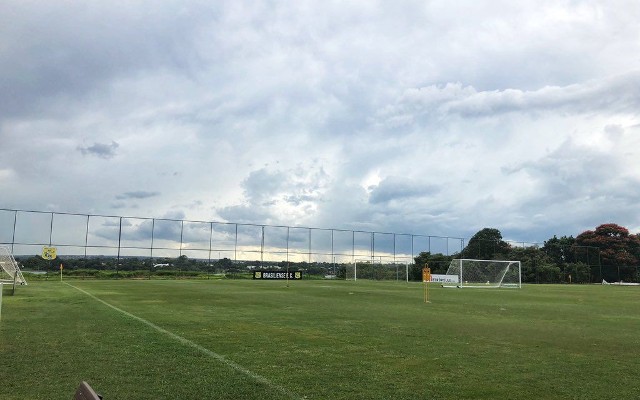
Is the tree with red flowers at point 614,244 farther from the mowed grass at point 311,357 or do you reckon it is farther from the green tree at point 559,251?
the mowed grass at point 311,357

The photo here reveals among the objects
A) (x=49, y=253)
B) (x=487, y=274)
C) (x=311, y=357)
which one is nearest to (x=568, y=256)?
(x=487, y=274)

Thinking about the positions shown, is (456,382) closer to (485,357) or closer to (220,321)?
(485,357)

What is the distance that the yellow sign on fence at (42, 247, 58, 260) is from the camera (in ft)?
175

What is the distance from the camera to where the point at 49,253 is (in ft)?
176

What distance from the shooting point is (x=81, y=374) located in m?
7.24

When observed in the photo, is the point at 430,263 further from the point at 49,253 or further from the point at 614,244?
the point at 49,253

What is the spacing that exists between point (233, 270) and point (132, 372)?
58084 mm

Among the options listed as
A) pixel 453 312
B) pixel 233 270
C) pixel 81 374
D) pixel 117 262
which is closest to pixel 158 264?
pixel 117 262

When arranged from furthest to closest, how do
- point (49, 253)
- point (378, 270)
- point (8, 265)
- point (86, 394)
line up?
1. point (378, 270)
2. point (49, 253)
3. point (8, 265)
4. point (86, 394)

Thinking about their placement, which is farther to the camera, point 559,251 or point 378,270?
point 559,251

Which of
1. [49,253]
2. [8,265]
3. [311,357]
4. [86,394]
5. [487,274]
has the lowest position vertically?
[311,357]

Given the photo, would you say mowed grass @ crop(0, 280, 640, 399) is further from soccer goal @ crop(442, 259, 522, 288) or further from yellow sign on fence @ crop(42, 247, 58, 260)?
yellow sign on fence @ crop(42, 247, 58, 260)

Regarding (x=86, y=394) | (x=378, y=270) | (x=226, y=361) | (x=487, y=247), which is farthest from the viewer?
(x=487, y=247)

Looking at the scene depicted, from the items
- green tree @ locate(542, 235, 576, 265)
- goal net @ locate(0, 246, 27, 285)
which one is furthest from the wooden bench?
green tree @ locate(542, 235, 576, 265)
